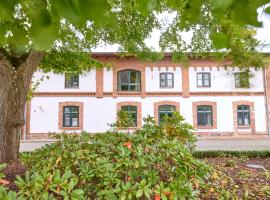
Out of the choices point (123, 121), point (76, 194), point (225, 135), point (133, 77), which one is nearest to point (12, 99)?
point (123, 121)

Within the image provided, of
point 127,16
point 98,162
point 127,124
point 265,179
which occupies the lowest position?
point 265,179

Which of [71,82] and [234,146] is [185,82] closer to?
[234,146]

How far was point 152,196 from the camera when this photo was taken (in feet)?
11.2

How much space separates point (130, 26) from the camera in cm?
848

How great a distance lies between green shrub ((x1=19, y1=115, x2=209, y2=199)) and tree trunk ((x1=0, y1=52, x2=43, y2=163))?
260cm

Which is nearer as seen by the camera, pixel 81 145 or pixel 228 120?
pixel 81 145

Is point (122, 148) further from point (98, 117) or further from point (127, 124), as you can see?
point (98, 117)

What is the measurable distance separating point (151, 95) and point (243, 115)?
629 centimetres

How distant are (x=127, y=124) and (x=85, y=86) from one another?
1481 centimetres

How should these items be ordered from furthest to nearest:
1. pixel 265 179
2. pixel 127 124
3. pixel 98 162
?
pixel 265 179, pixel 127 124, pixel 98 162

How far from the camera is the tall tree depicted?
3.62 feet

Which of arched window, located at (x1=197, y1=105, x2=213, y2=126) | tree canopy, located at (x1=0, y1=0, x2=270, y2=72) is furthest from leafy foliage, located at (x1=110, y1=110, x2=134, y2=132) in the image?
arched window, located at (x1=197, y1=105, x2=213, y2=126)

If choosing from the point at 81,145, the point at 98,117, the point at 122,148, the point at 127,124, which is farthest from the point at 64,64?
→ the point at 98,117

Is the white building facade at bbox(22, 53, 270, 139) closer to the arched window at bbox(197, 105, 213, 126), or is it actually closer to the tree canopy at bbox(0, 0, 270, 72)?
the arched window at bbox(197, 105, 213, 126)
